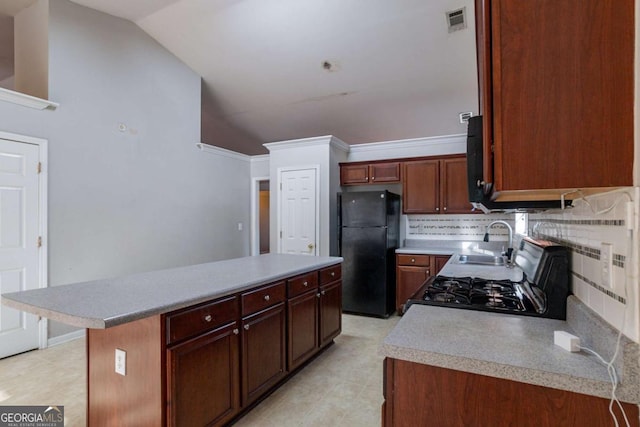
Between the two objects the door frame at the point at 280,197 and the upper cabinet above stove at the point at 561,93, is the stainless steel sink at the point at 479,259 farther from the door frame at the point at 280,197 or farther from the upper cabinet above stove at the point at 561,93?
the upper cabinet above stove at the point at 561,93

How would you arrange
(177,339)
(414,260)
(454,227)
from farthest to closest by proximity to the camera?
(454,227) → (414,260) → (177,339)

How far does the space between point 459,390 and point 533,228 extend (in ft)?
5.34

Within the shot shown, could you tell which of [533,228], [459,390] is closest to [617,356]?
[459,390]

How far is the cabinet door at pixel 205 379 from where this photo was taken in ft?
5.03

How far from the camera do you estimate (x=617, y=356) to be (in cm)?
83

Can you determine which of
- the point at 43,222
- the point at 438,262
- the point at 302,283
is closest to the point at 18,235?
the point at 43,222

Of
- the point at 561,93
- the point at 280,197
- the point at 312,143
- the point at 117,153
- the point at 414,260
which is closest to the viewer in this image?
the point at 561,93

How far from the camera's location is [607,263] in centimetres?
93

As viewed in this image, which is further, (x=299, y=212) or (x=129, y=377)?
(x=299, y=212)

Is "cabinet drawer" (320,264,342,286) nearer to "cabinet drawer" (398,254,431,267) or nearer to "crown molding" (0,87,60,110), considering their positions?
"cabinet drawer" (398,254,431,267)

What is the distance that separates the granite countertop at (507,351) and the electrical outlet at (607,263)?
0.15 metres

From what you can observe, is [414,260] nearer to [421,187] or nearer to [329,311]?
[421,187]

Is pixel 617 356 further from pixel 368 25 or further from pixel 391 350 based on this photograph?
pixel 368 25

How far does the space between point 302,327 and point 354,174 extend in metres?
2.73
